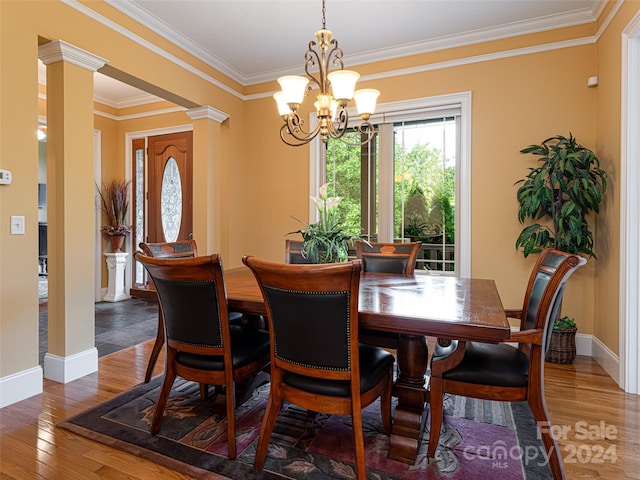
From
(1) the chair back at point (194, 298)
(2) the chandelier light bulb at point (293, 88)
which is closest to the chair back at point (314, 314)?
(1) the chair back at point (194, 298)

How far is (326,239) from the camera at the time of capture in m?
2.19

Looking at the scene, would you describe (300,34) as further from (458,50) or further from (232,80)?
(458,50)

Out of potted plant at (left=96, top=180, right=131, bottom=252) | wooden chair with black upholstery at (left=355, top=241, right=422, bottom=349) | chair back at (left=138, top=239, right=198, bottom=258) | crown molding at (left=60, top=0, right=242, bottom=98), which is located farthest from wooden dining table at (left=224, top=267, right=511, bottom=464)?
potted plant at (left=96, top=180, right=131, bottom=252)

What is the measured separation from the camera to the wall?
7.61 feet

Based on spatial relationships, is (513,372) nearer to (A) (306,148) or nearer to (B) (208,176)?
(A) (306,148)

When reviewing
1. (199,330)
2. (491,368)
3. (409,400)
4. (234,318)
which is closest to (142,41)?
(234,318)

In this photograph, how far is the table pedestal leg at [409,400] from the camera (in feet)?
5.58

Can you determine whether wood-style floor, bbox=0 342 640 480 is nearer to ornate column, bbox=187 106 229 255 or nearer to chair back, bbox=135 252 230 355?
chair back, bbox=135 252 230 355

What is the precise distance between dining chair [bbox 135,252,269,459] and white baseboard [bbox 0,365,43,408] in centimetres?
112

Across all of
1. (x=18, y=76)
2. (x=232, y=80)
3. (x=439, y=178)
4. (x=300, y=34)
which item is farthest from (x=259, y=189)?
(x=18, y=76)

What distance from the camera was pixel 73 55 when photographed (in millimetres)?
2594

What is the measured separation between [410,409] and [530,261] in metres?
2.31

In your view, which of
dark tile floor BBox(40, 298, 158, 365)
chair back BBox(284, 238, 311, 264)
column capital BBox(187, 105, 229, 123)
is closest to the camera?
chair back BBox(284, 238, 311, 264)

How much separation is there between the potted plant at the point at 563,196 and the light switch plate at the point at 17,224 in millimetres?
3779
